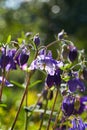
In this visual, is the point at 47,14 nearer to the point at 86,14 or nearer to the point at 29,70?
the point at 86,14

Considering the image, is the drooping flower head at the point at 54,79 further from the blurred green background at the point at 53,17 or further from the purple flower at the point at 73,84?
the blurred green background at the point at 53,17

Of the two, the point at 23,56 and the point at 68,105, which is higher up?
the point at 23,56

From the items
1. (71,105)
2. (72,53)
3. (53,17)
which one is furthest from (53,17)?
(71,105)

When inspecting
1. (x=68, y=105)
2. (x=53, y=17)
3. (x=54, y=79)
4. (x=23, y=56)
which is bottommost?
(x=68, y=105)

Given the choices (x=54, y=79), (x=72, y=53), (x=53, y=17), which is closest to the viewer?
(x=54, y=79)

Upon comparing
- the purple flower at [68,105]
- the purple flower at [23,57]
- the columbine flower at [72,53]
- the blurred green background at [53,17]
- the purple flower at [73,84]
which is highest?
the blurred green background at [53,17]

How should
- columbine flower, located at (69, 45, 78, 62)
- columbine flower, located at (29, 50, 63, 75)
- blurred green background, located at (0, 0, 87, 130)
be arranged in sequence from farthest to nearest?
blurred green background, located at (0, 0, 87, 130), columbine flower, located at (69, 45, 78, 62), columbine flower, located at (29, 50, 63, 75)

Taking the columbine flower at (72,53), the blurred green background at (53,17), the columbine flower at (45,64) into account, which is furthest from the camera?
the blurred green background at (53,17)

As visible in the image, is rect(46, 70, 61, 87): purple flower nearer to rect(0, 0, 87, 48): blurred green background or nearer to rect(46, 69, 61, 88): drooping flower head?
rect(46, 69, 61, 88): drooping flower head

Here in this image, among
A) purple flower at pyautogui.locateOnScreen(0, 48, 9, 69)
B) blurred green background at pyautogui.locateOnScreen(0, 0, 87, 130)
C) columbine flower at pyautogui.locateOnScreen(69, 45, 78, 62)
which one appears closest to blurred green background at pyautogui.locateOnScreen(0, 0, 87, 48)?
blurred green background at pyautogui.locateOnScreen(0, 0, 87, 130)

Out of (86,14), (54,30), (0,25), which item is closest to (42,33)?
(54,30)

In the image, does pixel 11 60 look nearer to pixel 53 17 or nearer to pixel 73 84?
pixel 73 84

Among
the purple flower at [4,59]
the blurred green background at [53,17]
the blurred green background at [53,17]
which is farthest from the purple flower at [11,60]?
the blurred green background at [53,17]
